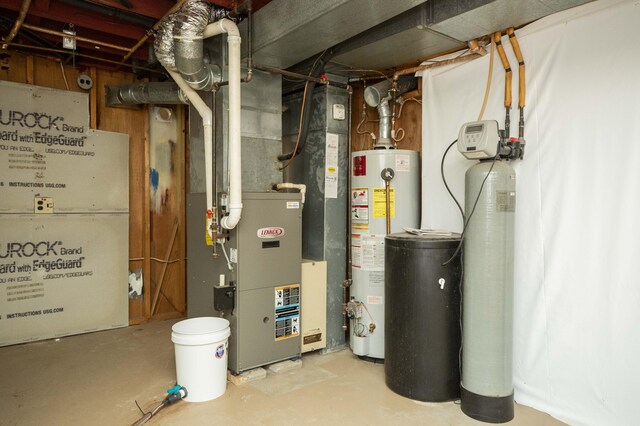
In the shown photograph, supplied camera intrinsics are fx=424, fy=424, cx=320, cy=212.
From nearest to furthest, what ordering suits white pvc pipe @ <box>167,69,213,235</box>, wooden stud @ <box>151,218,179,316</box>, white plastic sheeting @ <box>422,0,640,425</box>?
white plastic sheeting @ <box>422,0,640,425</box> → white pvc pipe @ <box>167,69,213,235</box> → wooden stud @ <box>151,218,179,316</box>

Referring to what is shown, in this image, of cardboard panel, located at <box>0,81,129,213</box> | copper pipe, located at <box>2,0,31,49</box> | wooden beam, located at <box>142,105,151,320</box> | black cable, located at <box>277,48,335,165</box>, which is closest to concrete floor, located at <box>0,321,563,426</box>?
wooden beam, located at <box>142,105,151,320</box>

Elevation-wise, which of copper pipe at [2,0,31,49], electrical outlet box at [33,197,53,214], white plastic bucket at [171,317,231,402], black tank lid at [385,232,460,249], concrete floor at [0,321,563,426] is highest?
copper pipe at [2,0,31,49]

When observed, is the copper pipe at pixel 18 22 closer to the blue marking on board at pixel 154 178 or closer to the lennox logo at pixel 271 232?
the blue marking on board at pixel 154 178

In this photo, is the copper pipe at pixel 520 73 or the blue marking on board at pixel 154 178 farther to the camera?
the blue marking on board at pixel 154 178

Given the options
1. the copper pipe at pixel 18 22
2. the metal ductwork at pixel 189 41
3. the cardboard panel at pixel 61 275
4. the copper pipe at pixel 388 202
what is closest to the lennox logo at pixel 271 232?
the copper pipe at pixel 388 202

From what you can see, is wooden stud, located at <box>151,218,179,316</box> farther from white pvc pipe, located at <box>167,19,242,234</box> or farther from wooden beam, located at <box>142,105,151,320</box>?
white pvc pipe, located at <box>167,19,242,234</box>

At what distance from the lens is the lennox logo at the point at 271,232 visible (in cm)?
287

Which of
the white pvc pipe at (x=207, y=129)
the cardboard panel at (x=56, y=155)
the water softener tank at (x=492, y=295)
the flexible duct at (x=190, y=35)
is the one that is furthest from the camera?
the cardboard panel at (x=56, y=155)

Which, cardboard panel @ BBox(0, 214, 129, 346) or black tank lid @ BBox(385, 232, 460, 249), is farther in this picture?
cardboard panel @ BBox(0, 214, 129, 346)

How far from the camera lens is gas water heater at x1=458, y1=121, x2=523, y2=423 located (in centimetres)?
231

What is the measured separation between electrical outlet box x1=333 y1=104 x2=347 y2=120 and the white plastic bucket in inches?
72.0

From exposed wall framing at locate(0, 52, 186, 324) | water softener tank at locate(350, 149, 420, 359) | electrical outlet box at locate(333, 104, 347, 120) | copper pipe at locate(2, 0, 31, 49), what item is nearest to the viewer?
copper pipe at locate(2, 0, 31, 49)

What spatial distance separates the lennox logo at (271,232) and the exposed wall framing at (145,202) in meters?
1.94

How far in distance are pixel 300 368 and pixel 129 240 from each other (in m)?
2.28
